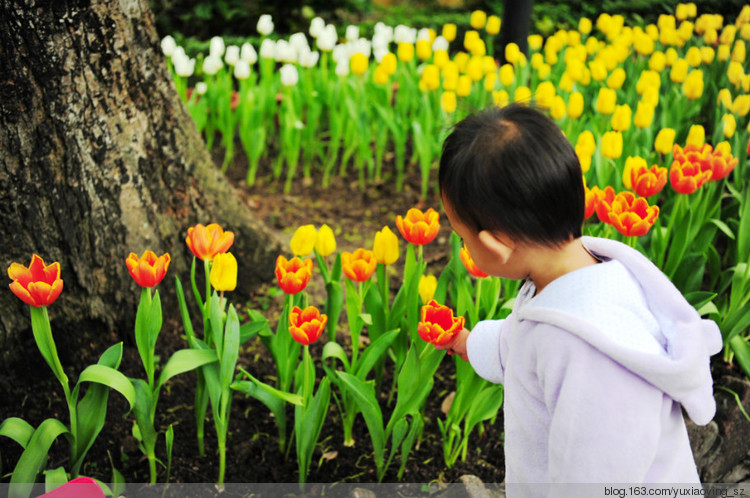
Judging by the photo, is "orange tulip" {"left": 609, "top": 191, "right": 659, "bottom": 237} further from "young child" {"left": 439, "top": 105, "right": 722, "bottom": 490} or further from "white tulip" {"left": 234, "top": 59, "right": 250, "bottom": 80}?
"white tulip" {"left": 234, "top": 59, "right": 250, "bottom": 80}

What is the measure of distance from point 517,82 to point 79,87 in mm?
2397

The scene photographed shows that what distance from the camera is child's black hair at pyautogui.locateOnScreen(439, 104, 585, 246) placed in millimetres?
1207

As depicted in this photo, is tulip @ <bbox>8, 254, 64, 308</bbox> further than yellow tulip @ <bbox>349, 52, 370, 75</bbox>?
No

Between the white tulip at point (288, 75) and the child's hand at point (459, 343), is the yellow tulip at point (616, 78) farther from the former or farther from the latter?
the child's hand at point (459, 343)

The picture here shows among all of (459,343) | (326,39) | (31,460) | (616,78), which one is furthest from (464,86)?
(31,460)

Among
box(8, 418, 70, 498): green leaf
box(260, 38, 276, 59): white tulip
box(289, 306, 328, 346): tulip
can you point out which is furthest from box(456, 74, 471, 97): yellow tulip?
box(8, 418, 70, 498): green leaf

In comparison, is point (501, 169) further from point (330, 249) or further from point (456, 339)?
point (330, 249)

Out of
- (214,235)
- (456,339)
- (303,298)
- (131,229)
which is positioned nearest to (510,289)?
(456,339)

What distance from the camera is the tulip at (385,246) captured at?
1.85 meters

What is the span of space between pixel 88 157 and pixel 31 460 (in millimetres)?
916

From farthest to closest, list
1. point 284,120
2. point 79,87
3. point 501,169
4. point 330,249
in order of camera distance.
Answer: point 284,120, point 79,87, point 330,249, point 501,169

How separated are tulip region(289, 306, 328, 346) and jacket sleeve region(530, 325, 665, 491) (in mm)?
561

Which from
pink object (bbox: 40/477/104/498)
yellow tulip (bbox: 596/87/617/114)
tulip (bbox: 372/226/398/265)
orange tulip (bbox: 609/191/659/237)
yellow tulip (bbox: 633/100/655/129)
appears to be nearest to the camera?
pink object (bbox: 40/477/104/498)

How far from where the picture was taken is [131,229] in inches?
87.8
